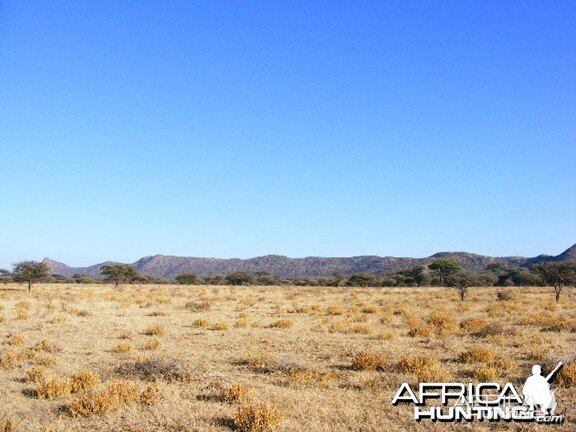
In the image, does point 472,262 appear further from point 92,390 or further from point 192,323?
point 92,390

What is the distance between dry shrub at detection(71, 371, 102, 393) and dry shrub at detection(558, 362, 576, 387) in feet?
33.4

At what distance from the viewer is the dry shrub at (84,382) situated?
33.4ft

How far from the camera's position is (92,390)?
10055mm

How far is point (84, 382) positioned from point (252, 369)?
405 centimetres

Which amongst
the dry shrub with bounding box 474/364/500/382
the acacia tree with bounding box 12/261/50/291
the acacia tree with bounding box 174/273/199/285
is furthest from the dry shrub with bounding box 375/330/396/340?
the acacia tree with bounding box 174/273/199/285

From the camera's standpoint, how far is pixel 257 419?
7.76m

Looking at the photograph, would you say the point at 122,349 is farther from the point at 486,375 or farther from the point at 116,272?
the point at 116,272

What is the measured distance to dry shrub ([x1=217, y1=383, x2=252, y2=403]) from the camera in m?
9.44

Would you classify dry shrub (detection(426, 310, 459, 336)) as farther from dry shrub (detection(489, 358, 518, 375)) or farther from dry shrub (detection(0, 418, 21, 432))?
dry shrub (detection(0, 418, 21, 432))

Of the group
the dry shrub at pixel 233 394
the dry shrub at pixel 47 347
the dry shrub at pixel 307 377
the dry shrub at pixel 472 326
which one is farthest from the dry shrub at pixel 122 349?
the dry shrub at pixel 472 326

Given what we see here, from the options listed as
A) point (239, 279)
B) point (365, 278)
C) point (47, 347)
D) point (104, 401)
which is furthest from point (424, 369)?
point (239, 279)

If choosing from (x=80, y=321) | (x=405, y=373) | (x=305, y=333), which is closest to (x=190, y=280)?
(x=80, y=321)

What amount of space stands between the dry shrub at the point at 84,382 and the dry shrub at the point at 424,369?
7.20 meters

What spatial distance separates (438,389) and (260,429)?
4.44 metres
